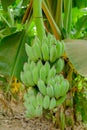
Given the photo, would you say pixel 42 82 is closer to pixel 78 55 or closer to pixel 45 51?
pixel 45 51

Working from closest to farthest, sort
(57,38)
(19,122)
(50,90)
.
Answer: (50,90)
(57,38)
(19,122)

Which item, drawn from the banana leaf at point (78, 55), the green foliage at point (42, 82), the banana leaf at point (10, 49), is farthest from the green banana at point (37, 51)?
the banana leaf at point (10, 49)

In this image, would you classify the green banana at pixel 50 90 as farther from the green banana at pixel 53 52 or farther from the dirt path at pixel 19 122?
the dirt path at pixel 19 122

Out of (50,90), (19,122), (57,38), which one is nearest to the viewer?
(50,90)

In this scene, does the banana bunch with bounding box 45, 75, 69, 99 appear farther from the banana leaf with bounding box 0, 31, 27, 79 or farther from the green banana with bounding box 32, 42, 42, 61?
the banana leaf with bounding box 0, 31, 27, 79

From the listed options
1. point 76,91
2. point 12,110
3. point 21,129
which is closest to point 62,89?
point 76,91

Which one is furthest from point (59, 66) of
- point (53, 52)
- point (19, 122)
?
point (19, 122)

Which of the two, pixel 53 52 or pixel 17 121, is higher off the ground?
pixel 53 52

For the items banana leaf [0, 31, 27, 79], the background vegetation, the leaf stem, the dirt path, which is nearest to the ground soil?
the dirt path
